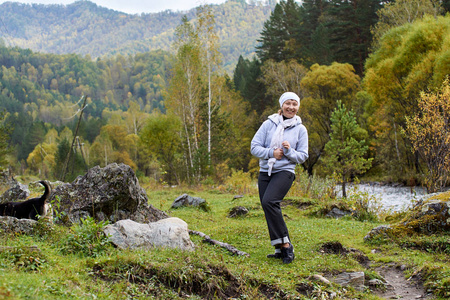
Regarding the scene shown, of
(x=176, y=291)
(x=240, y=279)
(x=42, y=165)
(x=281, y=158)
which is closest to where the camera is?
(x=176, y=291)

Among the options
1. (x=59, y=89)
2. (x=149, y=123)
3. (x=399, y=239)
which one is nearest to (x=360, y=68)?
(x=149, y=123)

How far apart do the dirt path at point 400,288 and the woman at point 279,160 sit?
1333 millimetres

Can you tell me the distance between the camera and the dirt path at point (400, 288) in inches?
183

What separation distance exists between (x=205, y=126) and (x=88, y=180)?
25633 millimetres

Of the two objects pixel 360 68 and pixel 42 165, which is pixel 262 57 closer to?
pixel 360 68

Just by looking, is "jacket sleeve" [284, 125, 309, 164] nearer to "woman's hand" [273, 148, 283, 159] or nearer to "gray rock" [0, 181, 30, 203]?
"woman's hand" [273, 148, 283, 159]

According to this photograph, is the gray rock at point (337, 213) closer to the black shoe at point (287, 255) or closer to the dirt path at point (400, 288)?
the dirt path at point (400, 288)

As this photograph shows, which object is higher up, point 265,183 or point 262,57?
point 262,57

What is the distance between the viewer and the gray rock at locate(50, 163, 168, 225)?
7.30m

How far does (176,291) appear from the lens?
4.12 meters

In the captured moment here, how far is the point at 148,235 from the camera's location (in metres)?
5.61

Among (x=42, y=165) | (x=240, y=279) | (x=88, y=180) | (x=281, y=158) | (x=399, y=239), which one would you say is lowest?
(x=42, y=165)

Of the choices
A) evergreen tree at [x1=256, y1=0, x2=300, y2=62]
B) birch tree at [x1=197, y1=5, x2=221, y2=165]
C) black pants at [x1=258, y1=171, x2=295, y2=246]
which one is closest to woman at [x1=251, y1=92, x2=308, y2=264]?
black pants at [x1=258, y1=171, x2=295, y2=246]

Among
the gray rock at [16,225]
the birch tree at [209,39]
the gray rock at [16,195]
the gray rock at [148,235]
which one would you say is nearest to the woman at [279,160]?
the gray rock at [148,235]
